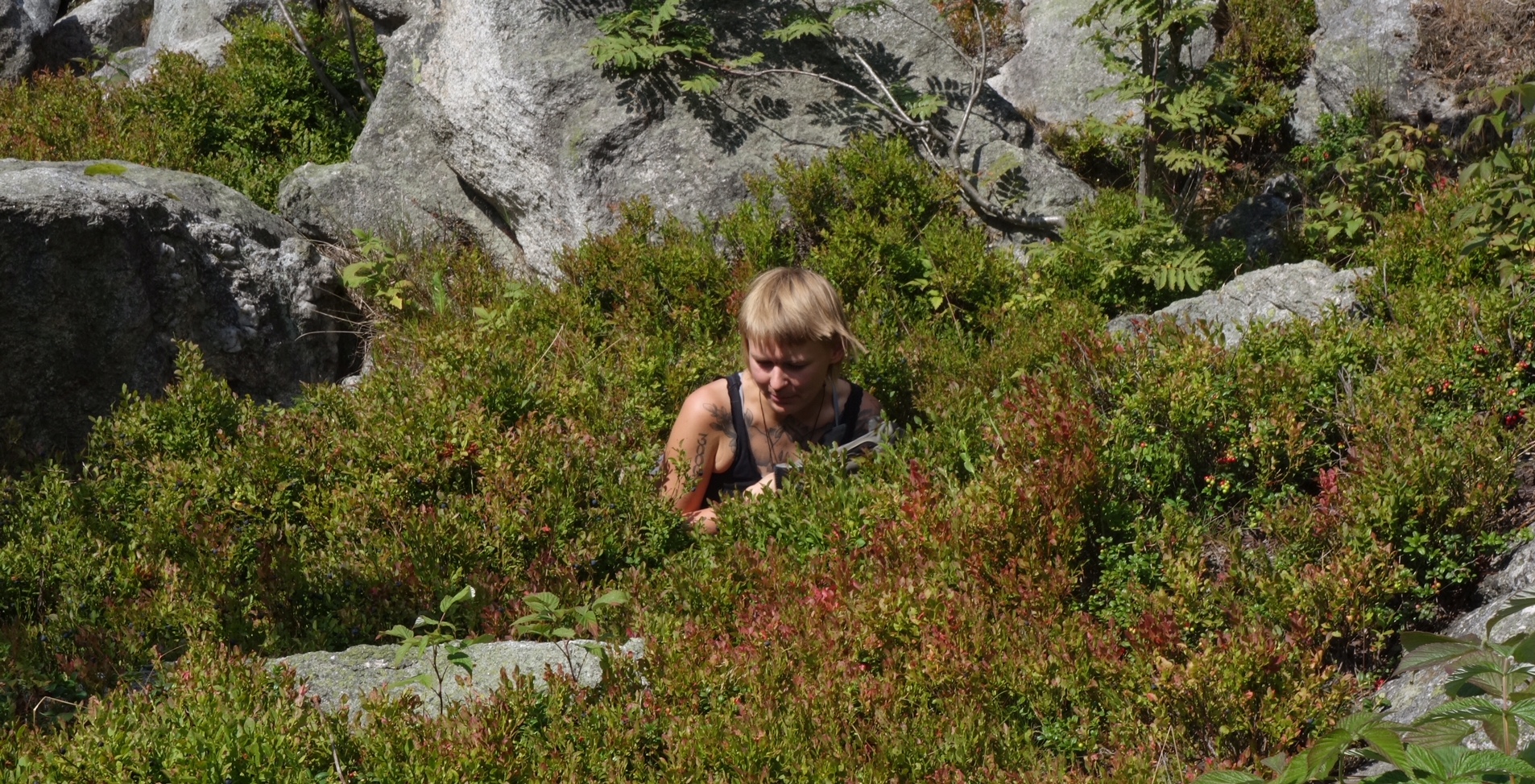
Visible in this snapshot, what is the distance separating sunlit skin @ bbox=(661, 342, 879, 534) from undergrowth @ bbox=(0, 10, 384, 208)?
19.2ft

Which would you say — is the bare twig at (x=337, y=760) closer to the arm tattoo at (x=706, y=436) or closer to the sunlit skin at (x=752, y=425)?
the sunlit skin at (x=752, y=425)

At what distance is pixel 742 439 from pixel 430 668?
78.7 inches

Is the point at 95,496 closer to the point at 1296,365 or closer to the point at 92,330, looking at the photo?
the point at 92,330

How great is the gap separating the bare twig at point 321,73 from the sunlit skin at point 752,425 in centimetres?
673

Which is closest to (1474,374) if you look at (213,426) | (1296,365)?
(1296,365)

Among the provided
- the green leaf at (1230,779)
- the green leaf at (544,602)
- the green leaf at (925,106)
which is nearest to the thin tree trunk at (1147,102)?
the green leaf at (925,106)

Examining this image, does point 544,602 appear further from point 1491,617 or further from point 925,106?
point 925,106

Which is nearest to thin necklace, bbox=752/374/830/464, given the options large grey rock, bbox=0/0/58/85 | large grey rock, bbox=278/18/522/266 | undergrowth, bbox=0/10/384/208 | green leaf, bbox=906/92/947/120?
green leaf, bbox=906/92/947/120

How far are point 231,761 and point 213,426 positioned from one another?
A: 3.21 metres

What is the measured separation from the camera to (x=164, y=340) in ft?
23.0

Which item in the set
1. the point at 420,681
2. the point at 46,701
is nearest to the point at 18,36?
the point at 46,701

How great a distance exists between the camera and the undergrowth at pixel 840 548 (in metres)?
3.41

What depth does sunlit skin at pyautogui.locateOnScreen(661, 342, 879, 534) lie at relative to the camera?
5.25m

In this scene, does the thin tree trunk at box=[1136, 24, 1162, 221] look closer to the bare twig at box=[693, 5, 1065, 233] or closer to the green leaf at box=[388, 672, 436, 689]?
the bare twig at box=[693, 5, 1065, 233]
